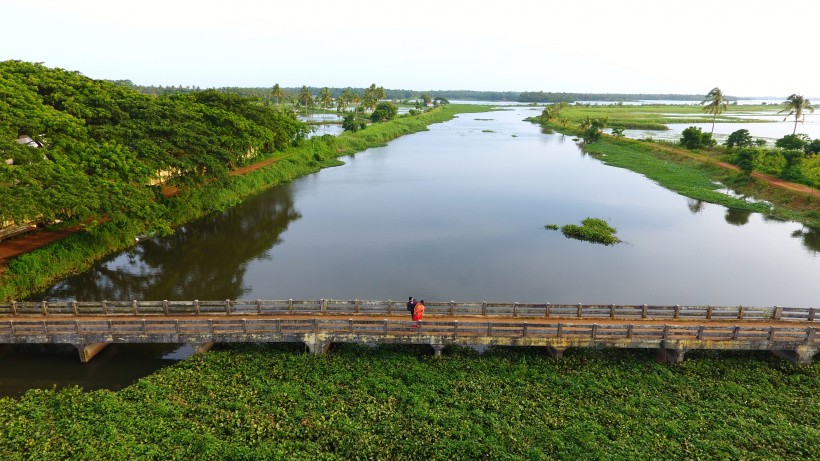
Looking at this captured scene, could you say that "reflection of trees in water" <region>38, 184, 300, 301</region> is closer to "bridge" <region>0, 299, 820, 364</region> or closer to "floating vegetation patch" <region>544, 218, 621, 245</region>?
"bridge" <region>0, 299, 820, 364</region>

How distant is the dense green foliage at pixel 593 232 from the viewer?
1563 inches

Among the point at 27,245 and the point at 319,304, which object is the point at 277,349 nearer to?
the point at 319,304

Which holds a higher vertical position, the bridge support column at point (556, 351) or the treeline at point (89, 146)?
the treeline at point (89, 146)

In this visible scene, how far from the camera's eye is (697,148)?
267 ft

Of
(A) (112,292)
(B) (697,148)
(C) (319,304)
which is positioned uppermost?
(B) (697,148)

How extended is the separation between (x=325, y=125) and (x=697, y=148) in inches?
3824

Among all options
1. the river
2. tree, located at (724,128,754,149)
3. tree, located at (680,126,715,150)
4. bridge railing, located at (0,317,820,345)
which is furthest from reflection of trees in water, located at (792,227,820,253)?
tree, located at (680,126,715,150)

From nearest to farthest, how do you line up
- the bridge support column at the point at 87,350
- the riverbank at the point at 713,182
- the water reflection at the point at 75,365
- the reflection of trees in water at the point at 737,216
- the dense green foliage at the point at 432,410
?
the dense green foliage at the point at 432,410 < the water reflection at the point at 75,365 < the bridge support column at the point at 87,350 < the reflection of trees in water at the point at 737,216 < the riverbank at the point at 713,182

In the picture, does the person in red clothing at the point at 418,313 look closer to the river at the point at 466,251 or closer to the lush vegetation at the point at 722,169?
the river at the point at 466,251

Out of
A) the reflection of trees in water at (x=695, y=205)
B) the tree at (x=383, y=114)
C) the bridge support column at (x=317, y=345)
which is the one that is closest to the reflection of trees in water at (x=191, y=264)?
the bridge support column at (x=317, y=345)

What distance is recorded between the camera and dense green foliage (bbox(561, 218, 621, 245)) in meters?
39.7

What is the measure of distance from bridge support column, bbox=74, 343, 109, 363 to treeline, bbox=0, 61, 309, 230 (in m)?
8.55

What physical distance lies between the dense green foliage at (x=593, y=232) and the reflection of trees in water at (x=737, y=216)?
15.0m

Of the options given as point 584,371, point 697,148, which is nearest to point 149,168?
point 584,371
